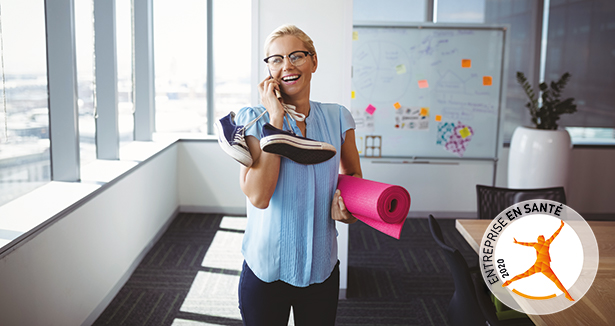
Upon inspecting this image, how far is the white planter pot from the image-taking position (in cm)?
396

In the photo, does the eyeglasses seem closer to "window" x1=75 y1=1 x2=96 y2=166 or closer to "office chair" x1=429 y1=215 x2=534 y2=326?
"office chair" x1=429 y1=215 x2=534 y2=326

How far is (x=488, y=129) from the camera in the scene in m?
4.51

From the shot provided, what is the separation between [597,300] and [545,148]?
2728 mm

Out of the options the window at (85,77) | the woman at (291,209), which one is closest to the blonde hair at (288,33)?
the woman at (291,209)

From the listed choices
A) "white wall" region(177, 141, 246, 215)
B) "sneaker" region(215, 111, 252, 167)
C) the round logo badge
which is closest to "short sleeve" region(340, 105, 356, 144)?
"sneaker" region(215, 111, 252, 167)

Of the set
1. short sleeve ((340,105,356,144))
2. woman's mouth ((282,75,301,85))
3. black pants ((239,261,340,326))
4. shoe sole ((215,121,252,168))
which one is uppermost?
woman's mouth ((282,75,301,85))

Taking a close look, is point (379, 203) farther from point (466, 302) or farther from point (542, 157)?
point (542, 157)

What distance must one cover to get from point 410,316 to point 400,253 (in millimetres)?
1015

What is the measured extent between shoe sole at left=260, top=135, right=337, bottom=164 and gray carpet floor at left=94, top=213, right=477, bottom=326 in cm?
167

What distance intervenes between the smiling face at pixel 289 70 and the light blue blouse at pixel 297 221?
0.09 m

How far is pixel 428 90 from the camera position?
175 inches

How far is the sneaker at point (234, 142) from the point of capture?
1119mm

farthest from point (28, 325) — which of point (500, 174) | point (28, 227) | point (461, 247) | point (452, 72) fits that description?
point (500, 174)

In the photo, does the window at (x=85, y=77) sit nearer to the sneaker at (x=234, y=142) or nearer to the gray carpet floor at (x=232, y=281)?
the gray carpet floor at (x=232, y=281)
